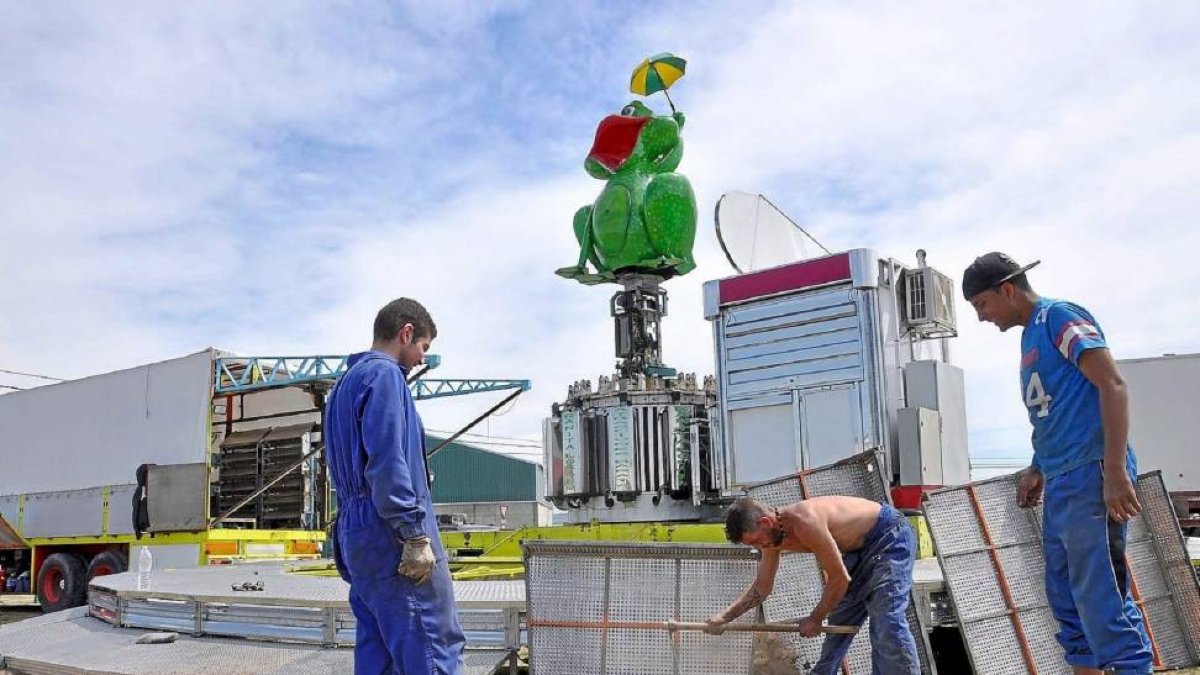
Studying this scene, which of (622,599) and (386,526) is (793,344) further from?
(386,526)

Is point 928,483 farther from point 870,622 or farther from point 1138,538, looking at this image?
point 870,622

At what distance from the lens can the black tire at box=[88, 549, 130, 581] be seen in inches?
556

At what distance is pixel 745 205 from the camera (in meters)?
9.06

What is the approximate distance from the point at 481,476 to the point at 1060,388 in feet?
130

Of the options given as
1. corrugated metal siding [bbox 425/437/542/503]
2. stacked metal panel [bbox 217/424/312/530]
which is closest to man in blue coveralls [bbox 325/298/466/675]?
stacked metal panel [bbox 217/424/312/530]

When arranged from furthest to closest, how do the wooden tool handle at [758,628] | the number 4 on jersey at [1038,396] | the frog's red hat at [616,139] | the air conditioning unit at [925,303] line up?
1. the frog's red hat at [616,139]
2. the air conditioning unit at [925,303]
3. the wooden tool handle at [758,628]
4. the number 4 on jersey at [1038,396]

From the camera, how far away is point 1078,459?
11.3 ft

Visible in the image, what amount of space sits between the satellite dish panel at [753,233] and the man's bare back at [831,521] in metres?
4.56

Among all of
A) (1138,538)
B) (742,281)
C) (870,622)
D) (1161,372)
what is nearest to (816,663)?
(870,622)

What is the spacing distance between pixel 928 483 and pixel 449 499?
37.1 metres

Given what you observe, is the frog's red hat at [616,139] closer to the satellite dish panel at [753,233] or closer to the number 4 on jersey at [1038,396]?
the satellite dish panel at [753,233]

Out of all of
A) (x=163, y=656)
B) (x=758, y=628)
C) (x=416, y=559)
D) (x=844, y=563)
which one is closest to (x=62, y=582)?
(x=163, y=656)

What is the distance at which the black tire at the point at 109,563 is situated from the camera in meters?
14.1

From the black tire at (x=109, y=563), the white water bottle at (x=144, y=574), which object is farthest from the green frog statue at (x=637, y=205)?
the black tire at (x=109, y=563)
